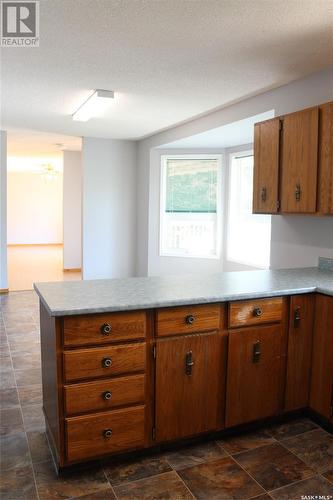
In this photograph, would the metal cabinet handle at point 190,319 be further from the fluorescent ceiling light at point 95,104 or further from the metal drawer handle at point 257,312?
the fluorescent ceiling light at point 95,104

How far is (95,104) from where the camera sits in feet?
13.4

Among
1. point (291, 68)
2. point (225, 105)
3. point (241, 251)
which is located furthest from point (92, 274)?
point (291, 68)

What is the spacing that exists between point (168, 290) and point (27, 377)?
1666mm

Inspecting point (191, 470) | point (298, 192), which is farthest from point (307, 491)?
point (298, 192)

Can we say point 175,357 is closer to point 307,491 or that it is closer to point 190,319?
point 190,319

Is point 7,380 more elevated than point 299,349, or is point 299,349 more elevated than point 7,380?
point 299,349

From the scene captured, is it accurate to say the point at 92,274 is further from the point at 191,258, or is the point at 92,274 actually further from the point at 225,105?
the point at 225,105

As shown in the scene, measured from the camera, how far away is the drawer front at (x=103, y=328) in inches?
78.1

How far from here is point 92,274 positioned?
22.0ft

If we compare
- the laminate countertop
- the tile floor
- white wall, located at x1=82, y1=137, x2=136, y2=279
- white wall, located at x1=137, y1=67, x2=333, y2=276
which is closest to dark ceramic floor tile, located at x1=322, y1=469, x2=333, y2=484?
the tile floor

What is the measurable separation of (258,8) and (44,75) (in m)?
1.84

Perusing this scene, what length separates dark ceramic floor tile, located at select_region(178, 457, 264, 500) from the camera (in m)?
1.98

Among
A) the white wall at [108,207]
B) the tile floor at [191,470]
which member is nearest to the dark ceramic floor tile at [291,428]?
the tile floor at [191,470]

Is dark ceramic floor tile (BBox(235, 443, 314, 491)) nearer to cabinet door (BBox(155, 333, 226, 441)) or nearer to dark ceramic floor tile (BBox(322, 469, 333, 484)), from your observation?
dark ceramic floor tile (BBox(322, 469, 333, 484))
